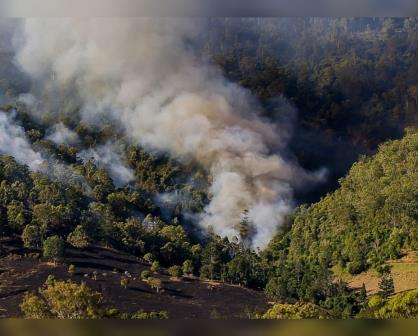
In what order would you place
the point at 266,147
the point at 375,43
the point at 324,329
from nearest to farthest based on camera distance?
1. the point at 324,329
2. the point at 266,147
3. the point at 375,43

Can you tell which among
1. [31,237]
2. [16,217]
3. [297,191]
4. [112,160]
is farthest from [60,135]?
[297,191]

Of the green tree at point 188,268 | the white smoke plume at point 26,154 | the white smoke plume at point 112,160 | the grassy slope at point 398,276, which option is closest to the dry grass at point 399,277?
the grassy slope at point 398,276

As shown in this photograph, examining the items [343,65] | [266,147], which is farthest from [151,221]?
[343,65]

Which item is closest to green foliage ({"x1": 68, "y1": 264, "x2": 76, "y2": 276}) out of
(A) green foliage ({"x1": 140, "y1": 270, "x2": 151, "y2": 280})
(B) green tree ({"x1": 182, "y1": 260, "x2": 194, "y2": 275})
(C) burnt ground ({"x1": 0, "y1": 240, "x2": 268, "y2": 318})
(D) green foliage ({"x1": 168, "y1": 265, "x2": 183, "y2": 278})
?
(C) burnt ground ({"x1": 0, "y1": 240, "x2": 268, "y2": 318})

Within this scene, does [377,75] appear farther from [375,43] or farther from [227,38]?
[227,38]

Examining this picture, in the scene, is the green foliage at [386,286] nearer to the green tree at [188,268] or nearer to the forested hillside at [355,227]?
the forested hillside at [355,227]

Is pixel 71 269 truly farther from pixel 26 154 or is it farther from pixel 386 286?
pixel 386 286
